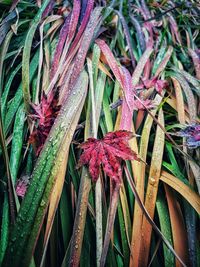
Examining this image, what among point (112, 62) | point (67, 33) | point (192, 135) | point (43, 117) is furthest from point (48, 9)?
point (192, 135)

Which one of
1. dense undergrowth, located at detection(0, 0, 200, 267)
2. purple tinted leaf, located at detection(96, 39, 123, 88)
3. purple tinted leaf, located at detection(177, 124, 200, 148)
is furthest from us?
purple tinted leaf, located at detection(96, 39, 123, 88)

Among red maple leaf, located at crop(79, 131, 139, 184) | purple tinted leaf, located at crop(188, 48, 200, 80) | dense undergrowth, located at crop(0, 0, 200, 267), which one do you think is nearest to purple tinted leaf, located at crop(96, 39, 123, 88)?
dense undergrowth, located at crop(0, 0, 200, 267)

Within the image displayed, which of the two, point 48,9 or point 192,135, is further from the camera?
point 48,9

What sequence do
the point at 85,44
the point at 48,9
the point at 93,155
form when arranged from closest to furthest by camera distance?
1. the point at 93,155
2. the point at 85,44
3. the point at 48,9

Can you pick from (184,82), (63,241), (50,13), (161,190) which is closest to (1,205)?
(63,241)

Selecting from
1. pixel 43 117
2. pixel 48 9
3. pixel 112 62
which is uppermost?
pixel 48 9

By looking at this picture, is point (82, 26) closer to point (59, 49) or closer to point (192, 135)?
point (59, 49)

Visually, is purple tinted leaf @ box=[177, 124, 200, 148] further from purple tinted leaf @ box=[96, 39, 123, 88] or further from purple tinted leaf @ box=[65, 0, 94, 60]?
purple tinted leaf @ box=[65, 0, 94, 60]

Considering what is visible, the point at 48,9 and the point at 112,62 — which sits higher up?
the point at 48,9

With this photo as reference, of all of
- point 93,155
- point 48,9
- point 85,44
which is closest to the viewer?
point 93,155
